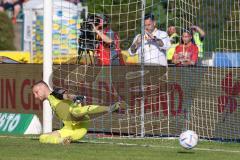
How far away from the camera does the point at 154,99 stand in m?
16.7

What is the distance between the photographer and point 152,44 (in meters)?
16.9

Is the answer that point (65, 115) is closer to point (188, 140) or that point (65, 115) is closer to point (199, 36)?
point (188, 140)

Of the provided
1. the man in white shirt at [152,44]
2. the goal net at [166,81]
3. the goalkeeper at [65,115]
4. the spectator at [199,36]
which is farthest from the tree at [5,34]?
the goalkeeper at [65,115]

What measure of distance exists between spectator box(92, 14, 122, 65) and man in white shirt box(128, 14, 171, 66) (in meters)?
0.41

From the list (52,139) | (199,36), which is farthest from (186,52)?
(52,139)

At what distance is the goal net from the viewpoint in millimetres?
15883

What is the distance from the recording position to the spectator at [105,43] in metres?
16.9

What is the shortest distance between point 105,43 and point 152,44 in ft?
2.92

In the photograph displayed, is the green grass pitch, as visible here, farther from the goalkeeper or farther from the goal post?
the goal post

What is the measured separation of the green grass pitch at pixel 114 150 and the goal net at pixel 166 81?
0.74m

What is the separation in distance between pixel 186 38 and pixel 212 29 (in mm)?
1152

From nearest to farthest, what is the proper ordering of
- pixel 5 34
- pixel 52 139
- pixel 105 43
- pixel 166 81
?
pixel 52 139 < pixel 166 81 < pixel 105 43 < pixel 5 34

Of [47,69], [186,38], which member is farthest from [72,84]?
[186,38]

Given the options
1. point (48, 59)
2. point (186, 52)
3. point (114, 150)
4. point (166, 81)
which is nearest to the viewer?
point (114, 150)
